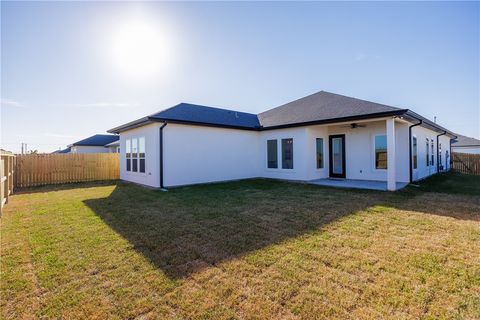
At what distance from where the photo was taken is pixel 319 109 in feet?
39.5

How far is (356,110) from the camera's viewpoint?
996 cm

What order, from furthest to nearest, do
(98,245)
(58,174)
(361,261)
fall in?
(58,174), (98,245), (361,261)

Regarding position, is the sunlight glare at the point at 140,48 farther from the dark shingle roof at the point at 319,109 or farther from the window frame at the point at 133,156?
the dark shingle roof at the point at 319,109

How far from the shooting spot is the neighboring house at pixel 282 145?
33.7 ft

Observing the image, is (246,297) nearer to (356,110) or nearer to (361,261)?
(361,261)

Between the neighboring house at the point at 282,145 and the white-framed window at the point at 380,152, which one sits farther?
the white-framed window at the point at 380,152

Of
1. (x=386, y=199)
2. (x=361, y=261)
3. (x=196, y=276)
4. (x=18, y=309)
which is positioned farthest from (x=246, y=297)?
(x=386, y=199)

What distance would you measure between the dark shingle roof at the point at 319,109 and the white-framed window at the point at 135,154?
6628mm

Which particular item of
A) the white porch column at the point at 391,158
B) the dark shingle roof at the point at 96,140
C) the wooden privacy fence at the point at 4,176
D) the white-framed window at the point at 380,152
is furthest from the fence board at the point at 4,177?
the dark shingle roof at the point at 96,140

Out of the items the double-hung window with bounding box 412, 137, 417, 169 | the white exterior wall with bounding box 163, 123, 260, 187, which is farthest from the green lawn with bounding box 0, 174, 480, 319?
the double-hung window with bounding box 412, 137, 417, 169

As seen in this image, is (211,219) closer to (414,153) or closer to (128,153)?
(128,153)

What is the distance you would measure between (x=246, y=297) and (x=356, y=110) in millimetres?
9585

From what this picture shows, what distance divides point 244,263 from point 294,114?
10801 millimetres

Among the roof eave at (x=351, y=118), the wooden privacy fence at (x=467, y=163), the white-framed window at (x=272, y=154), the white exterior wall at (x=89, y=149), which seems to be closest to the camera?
the roof eave at (x=351, y=118)
